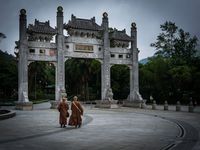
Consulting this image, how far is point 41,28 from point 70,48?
11.3ft

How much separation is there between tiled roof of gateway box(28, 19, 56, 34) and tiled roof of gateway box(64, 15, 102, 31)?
6.14 ft

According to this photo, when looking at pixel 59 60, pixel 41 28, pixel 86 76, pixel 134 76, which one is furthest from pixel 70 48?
pixel 86 76

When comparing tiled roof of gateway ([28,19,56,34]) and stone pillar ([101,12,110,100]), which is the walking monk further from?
stone pillar ([101,12,110,100])

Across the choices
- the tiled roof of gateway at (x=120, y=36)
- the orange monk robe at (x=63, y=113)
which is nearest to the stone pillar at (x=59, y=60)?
the tiled roof of gateway at (x=120, y=36)

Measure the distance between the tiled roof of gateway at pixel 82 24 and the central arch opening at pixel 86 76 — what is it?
11.7 meters

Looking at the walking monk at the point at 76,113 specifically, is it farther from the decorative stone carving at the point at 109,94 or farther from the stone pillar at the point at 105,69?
the stone pillar at the point at 105,69

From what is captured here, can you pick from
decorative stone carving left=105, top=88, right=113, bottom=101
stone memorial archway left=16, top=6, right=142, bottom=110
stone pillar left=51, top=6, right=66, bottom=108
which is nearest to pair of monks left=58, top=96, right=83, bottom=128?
stone memorial archway left=16, top=6, right=142, bottom=110

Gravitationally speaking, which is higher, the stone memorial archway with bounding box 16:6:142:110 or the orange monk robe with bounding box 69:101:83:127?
the stone memorial archway with bounding box 16:6:142:110

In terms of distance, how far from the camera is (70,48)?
3219 cm

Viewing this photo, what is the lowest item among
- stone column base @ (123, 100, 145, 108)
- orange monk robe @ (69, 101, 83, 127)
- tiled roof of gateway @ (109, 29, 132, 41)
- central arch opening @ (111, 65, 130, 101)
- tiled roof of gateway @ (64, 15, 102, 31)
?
stone column base @ (123, 100, 145, 108)

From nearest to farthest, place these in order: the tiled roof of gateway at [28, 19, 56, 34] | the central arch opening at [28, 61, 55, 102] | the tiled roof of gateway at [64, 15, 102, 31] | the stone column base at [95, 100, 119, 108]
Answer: the tiled roof of gateway at [28, 19, 56, 34]
the stone column base at [95, 100, 119, 108]
the tiled roof of gateway at [64, 15, 102, 31]
the central arch opening at [28, 61, 55, 102]

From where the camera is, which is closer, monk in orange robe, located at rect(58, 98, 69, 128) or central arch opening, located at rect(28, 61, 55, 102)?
monk in orange robe, located at rect(58, 98, 69, 128)

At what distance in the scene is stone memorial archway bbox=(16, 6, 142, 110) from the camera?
→ 29906mm

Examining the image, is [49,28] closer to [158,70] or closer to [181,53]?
[158,70]
